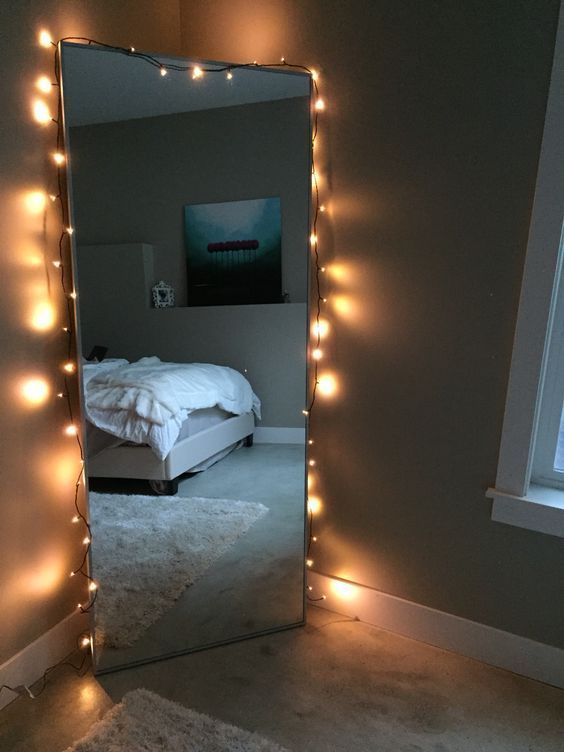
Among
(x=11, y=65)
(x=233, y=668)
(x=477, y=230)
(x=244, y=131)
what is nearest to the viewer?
(x=11, y=65)

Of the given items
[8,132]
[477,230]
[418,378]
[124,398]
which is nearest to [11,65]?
[8,132]

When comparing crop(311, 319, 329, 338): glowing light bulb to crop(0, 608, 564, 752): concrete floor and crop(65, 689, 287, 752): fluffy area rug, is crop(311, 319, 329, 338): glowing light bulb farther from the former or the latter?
crop(65, 689, 287, 752): fluffy area rug

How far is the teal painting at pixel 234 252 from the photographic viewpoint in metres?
1.87

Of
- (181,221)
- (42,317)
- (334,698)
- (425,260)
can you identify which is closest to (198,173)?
(181,221)

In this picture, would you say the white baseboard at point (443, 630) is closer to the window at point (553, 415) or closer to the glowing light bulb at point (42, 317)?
the window at point (553, 415)

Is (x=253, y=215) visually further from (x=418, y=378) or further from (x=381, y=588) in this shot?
(x=381, y=588)

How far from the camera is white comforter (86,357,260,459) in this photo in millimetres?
1722

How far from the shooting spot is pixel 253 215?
1.89m

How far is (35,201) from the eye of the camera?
149cm

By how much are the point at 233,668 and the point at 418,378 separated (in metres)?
1.23

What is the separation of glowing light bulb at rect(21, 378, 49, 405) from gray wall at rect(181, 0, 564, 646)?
1.02 metres

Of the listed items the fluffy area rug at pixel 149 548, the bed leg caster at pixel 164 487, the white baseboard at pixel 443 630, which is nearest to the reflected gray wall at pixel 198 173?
the bed leg caster at pixel 164 487

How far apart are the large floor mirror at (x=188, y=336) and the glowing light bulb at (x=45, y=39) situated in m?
0.05

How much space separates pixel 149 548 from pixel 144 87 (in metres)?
1.76
